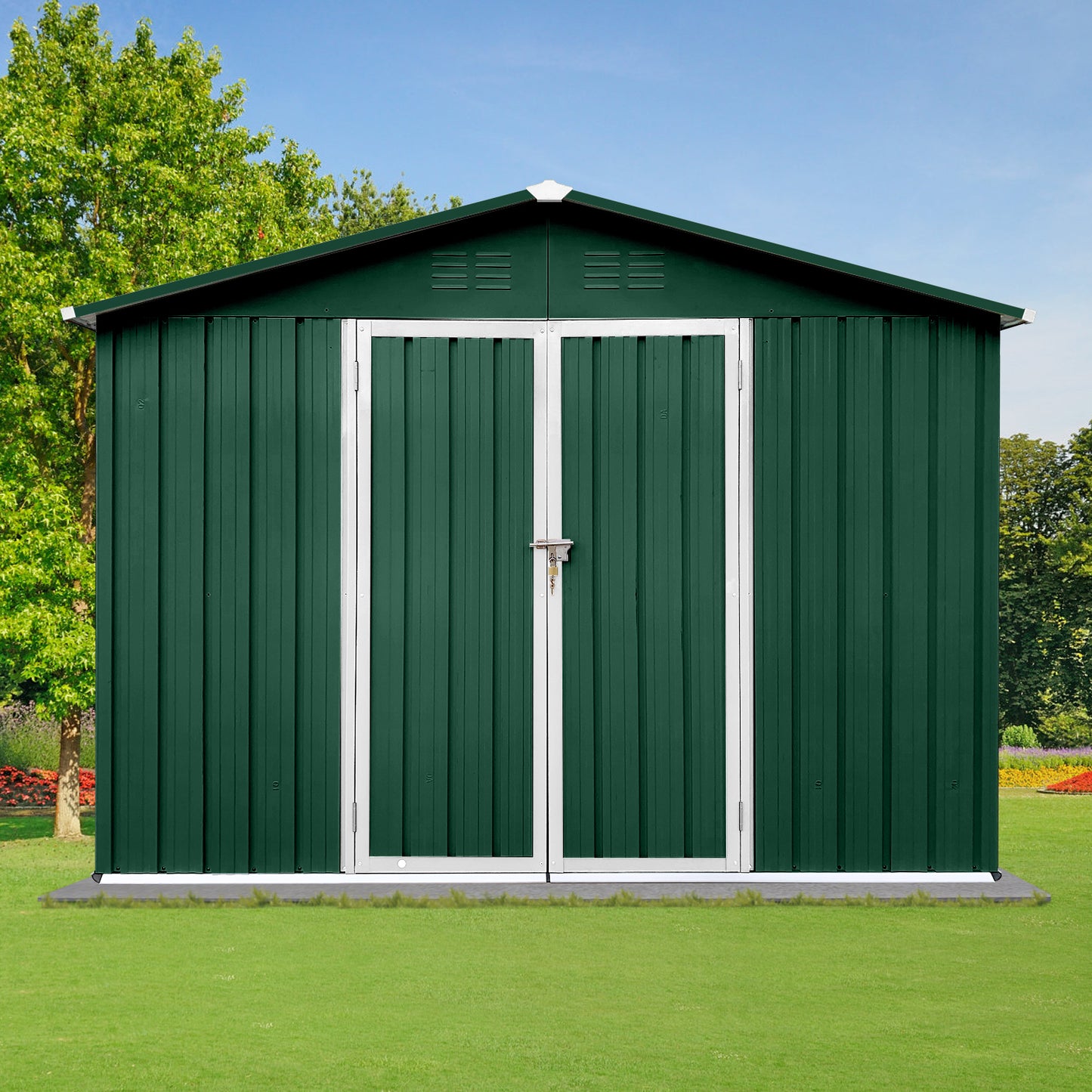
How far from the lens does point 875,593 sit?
711cm

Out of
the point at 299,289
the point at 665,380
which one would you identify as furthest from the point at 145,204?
the point at 665,380

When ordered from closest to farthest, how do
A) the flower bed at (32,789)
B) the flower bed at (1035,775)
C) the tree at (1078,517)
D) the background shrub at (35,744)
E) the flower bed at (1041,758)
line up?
the flower bed at (32,789), the flower bed at (1035,775), the background shrub at (35,744), the flower bed at (1041,758), the tree at (1078,517)

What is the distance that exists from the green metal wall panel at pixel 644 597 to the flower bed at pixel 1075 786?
832 cm

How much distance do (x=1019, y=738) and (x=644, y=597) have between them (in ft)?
46.8

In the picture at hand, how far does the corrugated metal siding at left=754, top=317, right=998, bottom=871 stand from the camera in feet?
23.0

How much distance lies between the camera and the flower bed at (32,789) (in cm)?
1420

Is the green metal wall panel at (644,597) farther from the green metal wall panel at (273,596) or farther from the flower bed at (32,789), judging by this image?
the flower bed at (32,789)

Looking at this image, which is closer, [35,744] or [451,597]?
[451,597]

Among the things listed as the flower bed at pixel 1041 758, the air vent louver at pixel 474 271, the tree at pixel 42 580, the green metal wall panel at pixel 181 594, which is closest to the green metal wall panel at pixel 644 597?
the air vent louver at pixel 474 271

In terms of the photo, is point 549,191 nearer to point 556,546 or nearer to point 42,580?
point 556,546

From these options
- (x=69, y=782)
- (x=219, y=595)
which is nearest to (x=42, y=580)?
(x=69, y=782)

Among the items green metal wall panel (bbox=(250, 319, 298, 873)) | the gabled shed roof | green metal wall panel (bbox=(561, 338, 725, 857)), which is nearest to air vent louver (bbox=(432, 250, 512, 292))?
the gabled shed roof

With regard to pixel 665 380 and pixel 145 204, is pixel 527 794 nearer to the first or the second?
pixel 665 380

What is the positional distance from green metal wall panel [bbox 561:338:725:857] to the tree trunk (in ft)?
22.6
